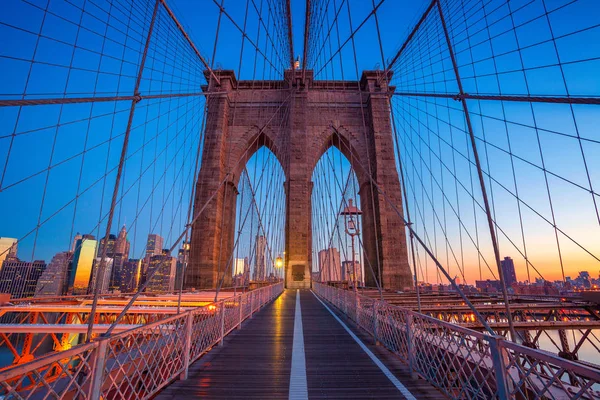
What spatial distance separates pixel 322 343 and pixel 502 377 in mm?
3588

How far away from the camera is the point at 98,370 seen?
6.76 ft

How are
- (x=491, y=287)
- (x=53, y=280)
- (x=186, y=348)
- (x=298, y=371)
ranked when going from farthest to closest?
(x=491, y=287)
(x=53, y=280)
(x=298, y=371)
(x=186, y=348)

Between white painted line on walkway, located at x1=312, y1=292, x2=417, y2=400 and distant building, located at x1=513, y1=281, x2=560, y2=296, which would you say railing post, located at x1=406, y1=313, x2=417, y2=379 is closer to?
white painted line on walkway, located at x1=312, y1=292, x2=417, y2=400

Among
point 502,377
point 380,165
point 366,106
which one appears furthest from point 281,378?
point 366,106

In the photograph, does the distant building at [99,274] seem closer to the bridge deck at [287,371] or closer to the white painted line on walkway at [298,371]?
the bridge deck at [287,371]

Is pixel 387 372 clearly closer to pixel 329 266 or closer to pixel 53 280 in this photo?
pixel 53 280

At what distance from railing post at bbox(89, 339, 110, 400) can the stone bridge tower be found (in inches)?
622

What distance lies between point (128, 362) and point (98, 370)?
1335 millimetres

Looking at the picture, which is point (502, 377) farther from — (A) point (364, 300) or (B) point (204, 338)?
(A) point (364, 300)

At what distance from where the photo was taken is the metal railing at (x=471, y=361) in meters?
1.76

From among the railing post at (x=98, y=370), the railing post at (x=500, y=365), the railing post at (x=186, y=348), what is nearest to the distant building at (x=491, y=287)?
the railing post at (x=500, y=365)

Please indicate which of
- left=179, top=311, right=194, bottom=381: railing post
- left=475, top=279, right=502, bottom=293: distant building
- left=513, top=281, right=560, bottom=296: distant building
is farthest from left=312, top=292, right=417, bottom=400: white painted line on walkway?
left=513, top=281, right=560, bottom=296: distant building

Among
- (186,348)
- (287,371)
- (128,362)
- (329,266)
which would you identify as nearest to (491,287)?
(329,266)

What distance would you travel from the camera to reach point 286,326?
683 cm
